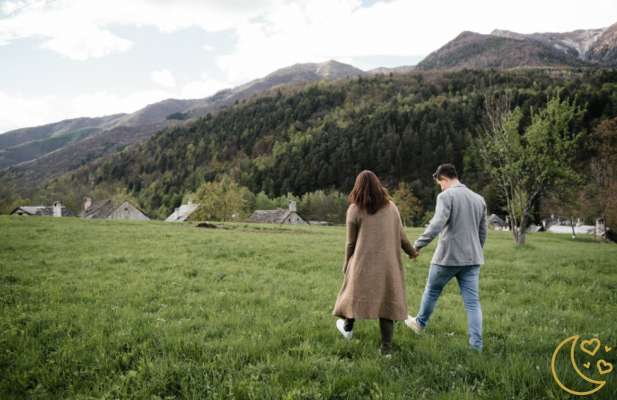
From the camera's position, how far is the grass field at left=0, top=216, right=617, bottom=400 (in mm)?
3664

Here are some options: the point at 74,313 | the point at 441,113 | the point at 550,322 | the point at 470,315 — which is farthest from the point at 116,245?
the point at 441,113

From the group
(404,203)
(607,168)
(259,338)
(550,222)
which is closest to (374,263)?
(259,338)

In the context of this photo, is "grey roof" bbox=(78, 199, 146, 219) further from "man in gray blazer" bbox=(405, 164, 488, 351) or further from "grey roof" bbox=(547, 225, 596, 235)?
"grey roof" bbox=(547, 225, 596, 235)

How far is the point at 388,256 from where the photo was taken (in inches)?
172

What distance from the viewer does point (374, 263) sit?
4340 millimetres

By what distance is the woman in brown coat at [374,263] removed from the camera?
430 centimetres

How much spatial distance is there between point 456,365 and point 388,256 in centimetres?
168

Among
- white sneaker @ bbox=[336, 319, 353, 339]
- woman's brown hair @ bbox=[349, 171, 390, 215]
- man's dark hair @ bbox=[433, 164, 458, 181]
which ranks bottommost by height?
white sneaker @ bbox=[336, 319, 353, 339]

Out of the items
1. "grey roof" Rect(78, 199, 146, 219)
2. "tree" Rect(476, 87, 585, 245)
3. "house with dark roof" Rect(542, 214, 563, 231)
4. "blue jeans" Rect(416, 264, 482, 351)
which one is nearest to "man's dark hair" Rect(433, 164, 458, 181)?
"blue jeans" Rect(416, 264, 482, 351)

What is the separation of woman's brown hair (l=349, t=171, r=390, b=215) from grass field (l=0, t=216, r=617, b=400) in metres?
2.06

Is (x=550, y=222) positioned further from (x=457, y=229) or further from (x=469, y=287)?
(x=457, y=229)

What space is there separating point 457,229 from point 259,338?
3.45 m

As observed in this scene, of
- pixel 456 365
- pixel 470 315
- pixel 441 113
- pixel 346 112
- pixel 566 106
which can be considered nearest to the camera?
pixel 456 365

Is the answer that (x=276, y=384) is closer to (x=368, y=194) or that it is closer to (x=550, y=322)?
(x=368, y=194)
